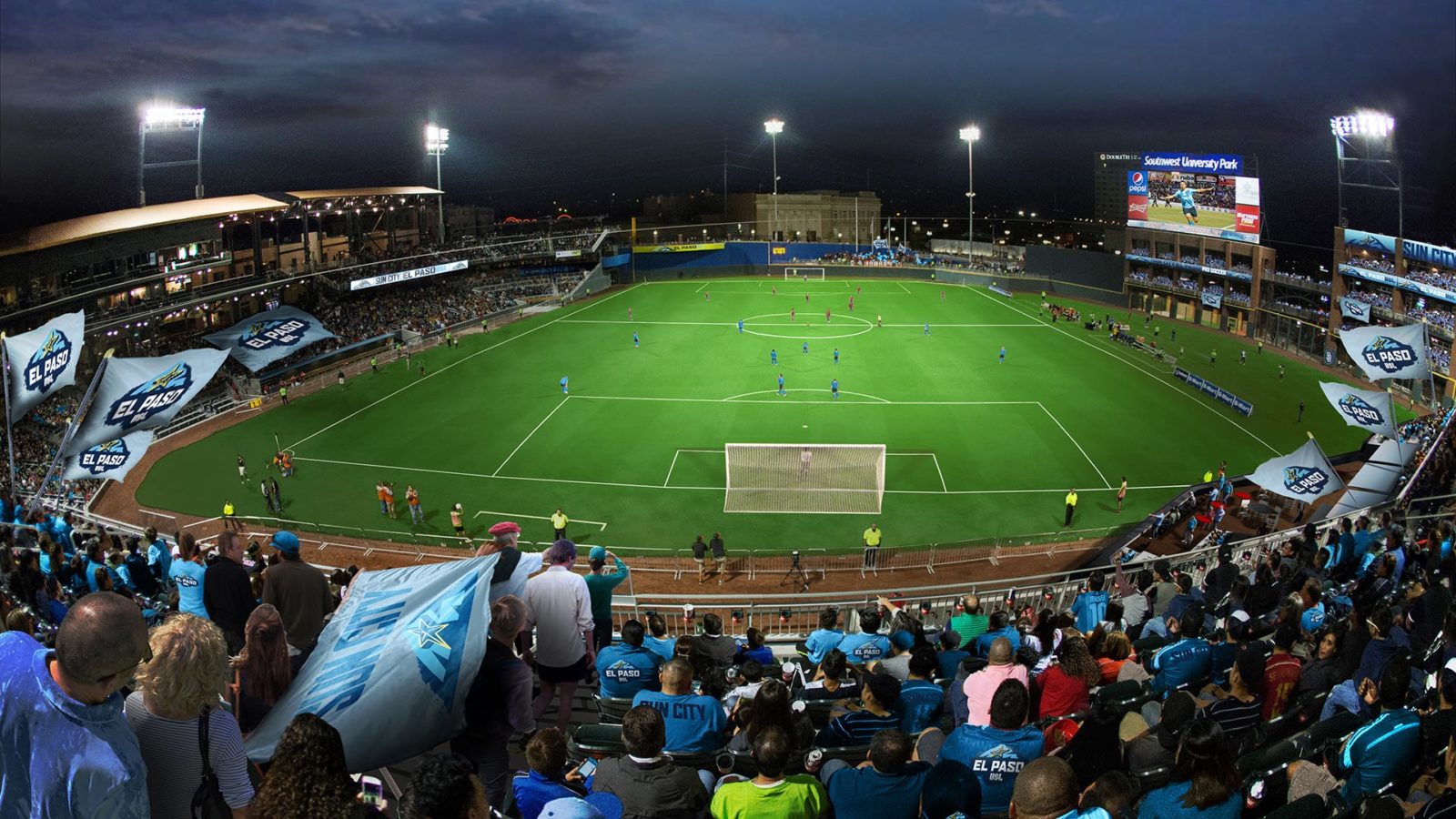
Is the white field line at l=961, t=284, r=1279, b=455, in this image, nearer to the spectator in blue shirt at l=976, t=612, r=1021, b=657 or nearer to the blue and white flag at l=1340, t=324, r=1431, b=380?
the blue and white flag at l=1340, t=324, r=1431, b=380

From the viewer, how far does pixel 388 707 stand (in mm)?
5531

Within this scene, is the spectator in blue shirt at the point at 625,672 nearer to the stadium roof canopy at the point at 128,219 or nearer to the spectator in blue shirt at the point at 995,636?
the spectator in blue shirt at the point at 995,636

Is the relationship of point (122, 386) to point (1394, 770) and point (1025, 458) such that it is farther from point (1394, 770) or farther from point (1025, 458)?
point (1025, 458)

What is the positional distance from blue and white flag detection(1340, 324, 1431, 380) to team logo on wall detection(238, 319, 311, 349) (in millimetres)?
38942

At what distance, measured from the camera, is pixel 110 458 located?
17.1m

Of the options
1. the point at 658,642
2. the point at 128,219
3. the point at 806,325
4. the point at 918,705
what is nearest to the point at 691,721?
the point at 918,705

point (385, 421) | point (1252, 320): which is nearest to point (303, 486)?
point (385, 421)

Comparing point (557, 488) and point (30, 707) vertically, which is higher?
point (30, 707)

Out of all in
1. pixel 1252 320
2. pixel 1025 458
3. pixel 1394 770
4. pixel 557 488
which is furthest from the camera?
pixel 1252 320

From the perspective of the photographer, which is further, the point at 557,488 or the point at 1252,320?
the point at 1252,320

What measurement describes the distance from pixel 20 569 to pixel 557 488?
21.2 metres

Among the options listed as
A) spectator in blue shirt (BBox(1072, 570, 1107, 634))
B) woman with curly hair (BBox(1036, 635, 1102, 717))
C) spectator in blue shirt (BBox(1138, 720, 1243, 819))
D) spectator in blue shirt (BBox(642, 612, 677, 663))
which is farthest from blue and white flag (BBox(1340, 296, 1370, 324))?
spectator in blue shirt (BBox(1138, 720, 1243, 819))

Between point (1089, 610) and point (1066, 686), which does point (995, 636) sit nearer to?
point (1066, 686)

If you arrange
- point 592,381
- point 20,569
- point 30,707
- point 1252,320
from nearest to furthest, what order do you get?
point 30,707
point 20,569
point 592,381
point 1252,320
